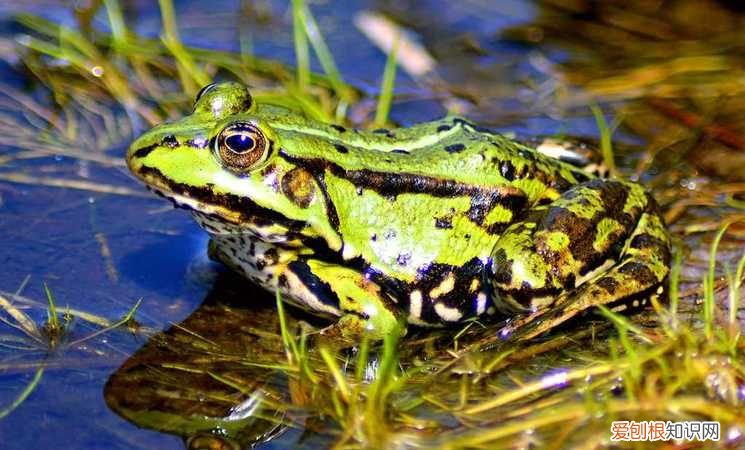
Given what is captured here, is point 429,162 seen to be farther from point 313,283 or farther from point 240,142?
point 240,142

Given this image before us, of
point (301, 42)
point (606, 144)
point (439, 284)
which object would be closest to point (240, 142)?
point (439, 284)

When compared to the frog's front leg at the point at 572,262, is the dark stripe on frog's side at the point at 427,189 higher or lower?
higher

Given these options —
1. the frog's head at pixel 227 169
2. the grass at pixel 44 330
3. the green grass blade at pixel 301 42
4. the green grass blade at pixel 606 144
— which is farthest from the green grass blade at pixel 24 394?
the green grass blade at pixel 606 144

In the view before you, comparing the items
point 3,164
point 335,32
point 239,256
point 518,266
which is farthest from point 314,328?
point 335,32

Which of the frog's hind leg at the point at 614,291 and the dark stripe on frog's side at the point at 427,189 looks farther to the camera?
the dark stripe on frog's side at the point at 427,189

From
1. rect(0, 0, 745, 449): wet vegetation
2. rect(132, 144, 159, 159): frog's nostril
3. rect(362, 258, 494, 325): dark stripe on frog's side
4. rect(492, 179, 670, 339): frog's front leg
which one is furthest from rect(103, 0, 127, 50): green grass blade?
rect(492, 179, 670, 339): frog's front leg

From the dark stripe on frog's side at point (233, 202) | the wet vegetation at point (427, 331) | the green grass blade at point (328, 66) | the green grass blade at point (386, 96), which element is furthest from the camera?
the green grass blade at point (328, 66)

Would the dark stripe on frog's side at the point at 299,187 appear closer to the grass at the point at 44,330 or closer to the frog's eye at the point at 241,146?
the frog's eye at the point at 241,146

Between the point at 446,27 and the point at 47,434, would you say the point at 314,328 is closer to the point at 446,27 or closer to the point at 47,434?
the point at 47,434
